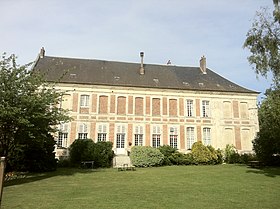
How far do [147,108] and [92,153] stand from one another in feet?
26.0

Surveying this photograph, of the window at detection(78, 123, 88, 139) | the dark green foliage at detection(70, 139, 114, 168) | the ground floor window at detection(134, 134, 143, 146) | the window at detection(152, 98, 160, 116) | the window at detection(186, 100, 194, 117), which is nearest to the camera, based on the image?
the dark green foliage at detection(70, 139, 114, 168)

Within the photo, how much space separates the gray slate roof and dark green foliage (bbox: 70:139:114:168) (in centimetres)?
701

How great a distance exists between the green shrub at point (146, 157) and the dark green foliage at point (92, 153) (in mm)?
1868

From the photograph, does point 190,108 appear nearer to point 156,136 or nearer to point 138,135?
point 156,136

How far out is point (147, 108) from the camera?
85.3 ft

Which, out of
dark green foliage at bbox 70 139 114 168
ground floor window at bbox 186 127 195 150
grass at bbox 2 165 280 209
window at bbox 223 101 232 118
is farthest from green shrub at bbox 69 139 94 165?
window at bbox 223 101 232 118

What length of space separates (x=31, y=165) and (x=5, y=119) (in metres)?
5.43

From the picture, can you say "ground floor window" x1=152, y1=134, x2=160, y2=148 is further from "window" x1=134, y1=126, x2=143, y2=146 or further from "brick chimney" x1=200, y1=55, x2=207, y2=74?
"brick chimney" x1=200, y1=55, x2=207, y2=74

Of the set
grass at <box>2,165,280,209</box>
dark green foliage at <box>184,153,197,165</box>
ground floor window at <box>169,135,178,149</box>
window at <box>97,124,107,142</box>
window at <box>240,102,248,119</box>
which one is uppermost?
window at <box>240,102,248,119</box>

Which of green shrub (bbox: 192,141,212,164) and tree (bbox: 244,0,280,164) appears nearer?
tree (bbox: 244,0,280,164)

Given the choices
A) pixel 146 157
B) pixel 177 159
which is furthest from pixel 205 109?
pixel 146 157

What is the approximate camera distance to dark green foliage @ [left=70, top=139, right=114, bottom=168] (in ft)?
66.1

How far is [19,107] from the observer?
11.7 meters

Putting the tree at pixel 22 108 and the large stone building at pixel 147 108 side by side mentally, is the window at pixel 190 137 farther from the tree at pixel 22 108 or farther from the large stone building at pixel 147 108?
the tree at pixel 22 108
